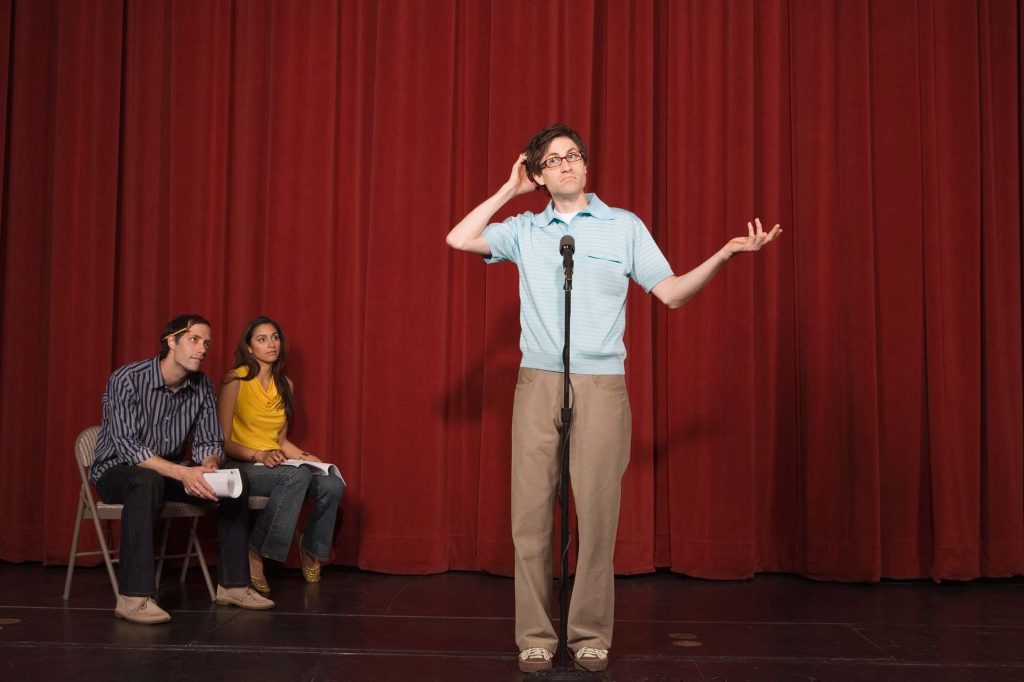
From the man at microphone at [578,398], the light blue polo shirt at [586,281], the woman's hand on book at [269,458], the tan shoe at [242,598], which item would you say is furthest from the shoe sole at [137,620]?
the light blue polo shirt at [586,281]

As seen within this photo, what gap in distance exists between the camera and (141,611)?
3424 mm

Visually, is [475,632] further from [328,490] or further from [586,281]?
[586,281]

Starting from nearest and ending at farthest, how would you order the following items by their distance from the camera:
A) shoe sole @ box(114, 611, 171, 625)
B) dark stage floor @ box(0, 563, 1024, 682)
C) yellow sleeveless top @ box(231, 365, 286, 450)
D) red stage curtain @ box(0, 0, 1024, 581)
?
dark stage floor @ box(0, 563, 1024, 682), shoe sole @ box(114, 611, 171, 625), yellow sleeveless top @ box(231, 365, 286, 450), red stage curtain @ box(0, 0, 1024, 581)

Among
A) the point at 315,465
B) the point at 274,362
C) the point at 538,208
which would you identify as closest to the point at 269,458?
the point at 315,465

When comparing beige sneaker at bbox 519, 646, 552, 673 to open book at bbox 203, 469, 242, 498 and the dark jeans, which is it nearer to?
open book at bbox 203, 469, 242, 498

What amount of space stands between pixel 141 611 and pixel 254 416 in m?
1.03

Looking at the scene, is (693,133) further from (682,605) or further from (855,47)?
(682,605)

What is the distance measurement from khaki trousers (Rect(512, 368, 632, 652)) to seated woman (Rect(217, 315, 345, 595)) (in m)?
1.46

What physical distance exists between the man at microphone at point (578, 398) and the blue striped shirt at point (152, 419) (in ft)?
5.50

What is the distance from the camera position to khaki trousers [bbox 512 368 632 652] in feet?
9.12

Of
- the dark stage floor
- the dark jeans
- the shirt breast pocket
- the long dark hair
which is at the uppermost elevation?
the shirt breast pocket

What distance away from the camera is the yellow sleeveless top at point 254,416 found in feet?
13.7

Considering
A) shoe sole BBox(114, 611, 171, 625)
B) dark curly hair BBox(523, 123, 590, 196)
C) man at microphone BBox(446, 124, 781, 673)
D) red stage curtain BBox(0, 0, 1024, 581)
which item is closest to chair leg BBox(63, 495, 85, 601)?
shoe sole BBox(114, 611, 171, 625)

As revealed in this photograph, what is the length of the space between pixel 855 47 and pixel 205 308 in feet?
11.3
